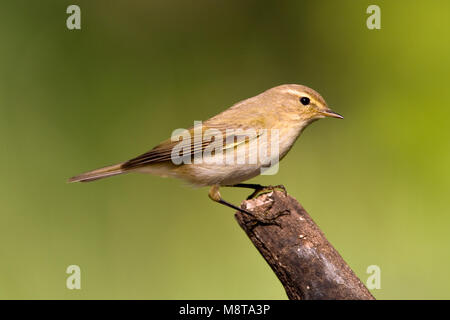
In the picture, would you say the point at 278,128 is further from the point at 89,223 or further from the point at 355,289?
the point at 89,223

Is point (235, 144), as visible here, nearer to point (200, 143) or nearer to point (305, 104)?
point (200, 143)

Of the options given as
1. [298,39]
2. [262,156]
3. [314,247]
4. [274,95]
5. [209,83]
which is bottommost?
[314,247]

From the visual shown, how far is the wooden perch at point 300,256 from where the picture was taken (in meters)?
2.45

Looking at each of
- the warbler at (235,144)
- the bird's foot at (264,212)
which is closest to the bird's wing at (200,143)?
the warbler at (235,144)

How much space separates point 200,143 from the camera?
11.3 feet

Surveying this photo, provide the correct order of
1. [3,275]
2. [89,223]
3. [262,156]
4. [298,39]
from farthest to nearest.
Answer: [298,39] → [89,223] → [3,275] → [262,156]

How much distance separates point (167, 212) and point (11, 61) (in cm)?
181

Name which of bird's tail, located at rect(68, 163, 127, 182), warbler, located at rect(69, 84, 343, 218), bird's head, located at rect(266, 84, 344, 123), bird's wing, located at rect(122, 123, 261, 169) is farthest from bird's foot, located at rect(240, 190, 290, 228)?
bird's tail, located at rect(68, 163, 127, 182)

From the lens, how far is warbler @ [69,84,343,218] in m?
3.32

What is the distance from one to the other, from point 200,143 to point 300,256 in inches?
44.7

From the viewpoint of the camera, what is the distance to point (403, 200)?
4.37m

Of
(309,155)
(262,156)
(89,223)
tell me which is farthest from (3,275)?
(309,155)

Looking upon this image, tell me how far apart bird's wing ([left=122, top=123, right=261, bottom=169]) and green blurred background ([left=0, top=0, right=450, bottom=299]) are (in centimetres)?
125

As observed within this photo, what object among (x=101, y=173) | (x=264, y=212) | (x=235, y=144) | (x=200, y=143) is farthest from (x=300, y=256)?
(x=101, y=173)
